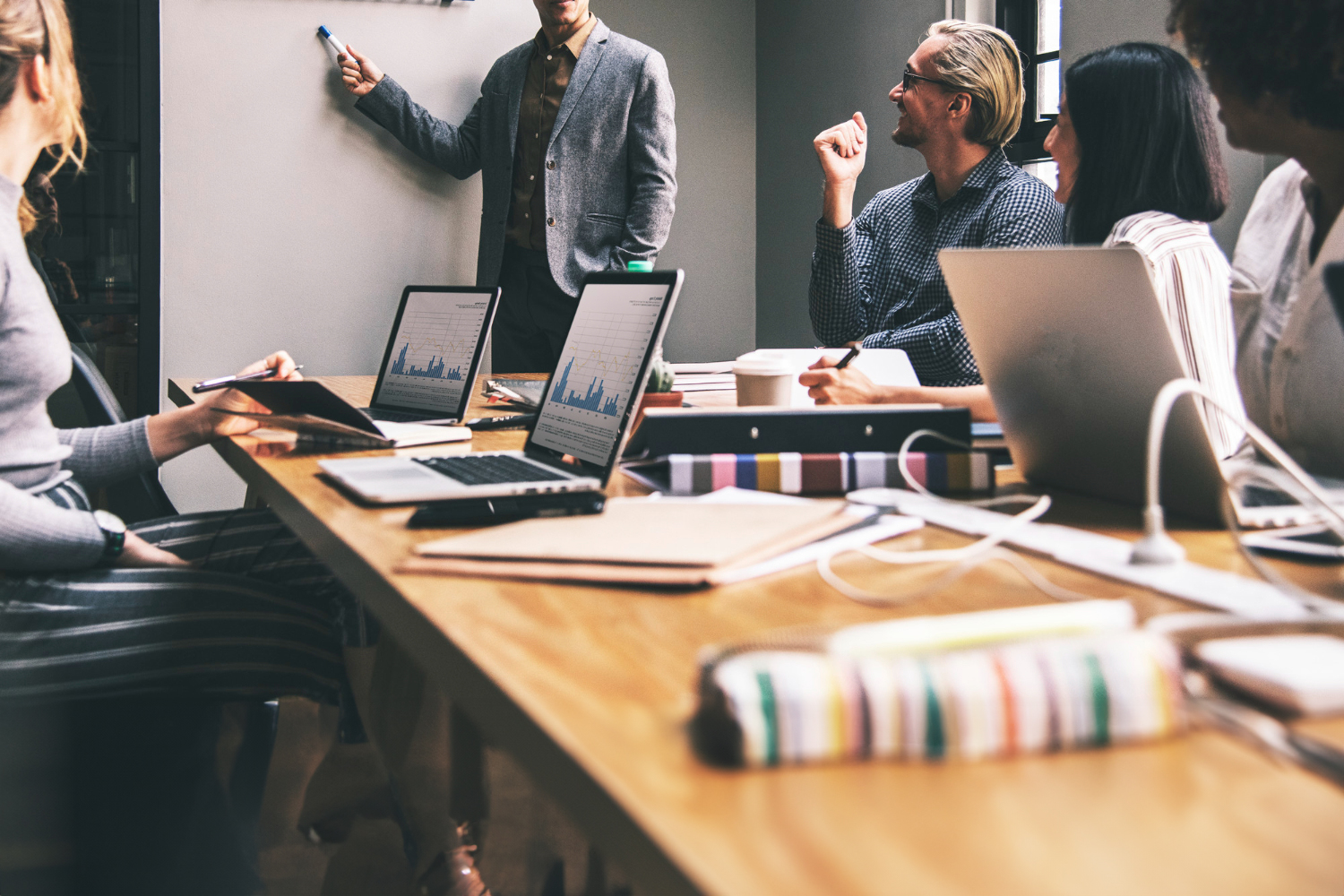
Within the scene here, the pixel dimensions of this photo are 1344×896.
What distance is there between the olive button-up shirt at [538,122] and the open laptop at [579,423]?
5.84 feet

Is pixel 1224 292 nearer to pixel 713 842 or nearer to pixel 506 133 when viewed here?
pixel 713 842

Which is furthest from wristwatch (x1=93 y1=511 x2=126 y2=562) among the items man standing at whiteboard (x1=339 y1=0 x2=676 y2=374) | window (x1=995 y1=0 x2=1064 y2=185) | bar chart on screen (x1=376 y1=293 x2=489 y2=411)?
window (x1=995 y1=0 x2=1064 y2=185)

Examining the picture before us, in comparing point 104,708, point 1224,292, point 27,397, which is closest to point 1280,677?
point 1224,292

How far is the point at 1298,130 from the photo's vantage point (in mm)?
990

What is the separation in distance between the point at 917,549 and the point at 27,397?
42.1 inches

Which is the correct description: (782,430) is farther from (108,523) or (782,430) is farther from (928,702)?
(108,523)

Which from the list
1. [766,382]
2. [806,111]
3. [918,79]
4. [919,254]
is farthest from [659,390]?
[806,111]

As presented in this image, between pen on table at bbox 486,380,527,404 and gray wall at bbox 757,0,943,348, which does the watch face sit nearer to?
pen on table at bbox 486,380,527,404

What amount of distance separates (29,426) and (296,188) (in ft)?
6.37

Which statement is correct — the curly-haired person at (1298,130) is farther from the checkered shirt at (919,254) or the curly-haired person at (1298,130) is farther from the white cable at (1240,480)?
the checkered shirt at (919,254)

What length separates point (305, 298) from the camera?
10.1 feet

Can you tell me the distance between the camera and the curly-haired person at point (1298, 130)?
0.92 meters

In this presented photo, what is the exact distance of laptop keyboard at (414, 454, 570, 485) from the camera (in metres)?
1.02

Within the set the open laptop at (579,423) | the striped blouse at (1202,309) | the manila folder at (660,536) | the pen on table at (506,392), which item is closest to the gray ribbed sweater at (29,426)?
the open laptop at (579,423)
